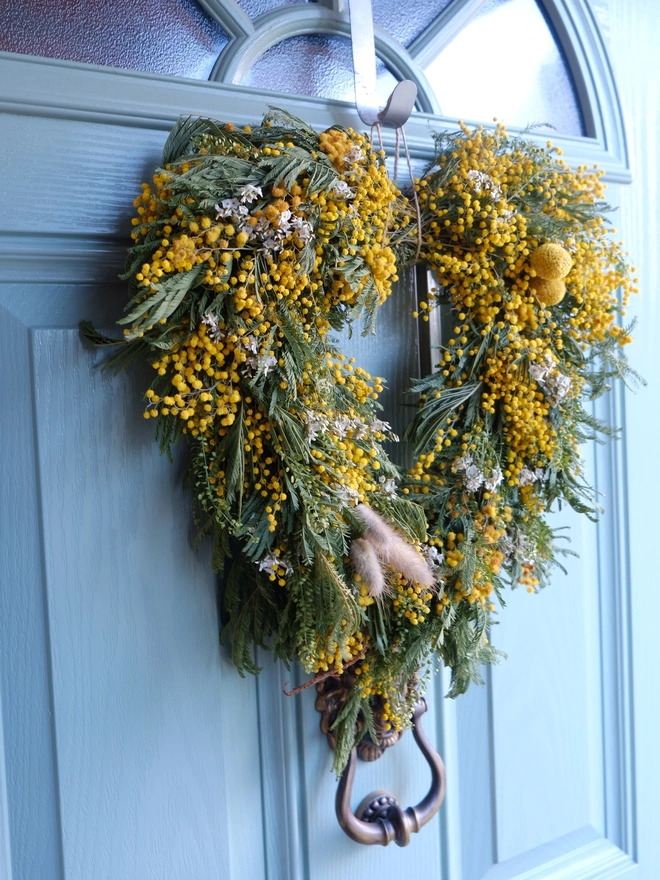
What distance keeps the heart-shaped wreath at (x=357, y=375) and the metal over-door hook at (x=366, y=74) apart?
7 centimetres

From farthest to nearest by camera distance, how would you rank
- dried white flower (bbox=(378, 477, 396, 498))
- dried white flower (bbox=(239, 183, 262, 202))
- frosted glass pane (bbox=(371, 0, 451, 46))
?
frosted glass pane (bbox=(371, 0, 451, 46)) < dried white flower (bbox=(378, 477, 396, 498)) < dried white flower (bbox=(239, 183, 262, 202))

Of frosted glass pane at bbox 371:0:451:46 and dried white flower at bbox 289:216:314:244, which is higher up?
frosted glass pane at bbox 371:0:451:46

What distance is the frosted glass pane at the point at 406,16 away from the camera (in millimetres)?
832

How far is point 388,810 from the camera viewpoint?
0.82 m

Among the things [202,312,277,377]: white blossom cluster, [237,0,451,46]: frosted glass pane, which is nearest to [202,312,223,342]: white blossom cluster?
[202,312,277,377]: white blossom cluster

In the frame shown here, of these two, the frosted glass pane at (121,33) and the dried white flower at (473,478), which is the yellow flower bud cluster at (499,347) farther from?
the frosted glass pane at (121,33)

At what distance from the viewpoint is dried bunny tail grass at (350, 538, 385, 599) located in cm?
64

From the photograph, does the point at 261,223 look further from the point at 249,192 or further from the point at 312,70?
the point at 312,70

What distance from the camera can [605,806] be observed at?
41.3 inches

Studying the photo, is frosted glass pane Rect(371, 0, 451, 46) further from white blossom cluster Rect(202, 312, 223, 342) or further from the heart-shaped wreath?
white blossom cluster Rect(202, 312, 223, 342)

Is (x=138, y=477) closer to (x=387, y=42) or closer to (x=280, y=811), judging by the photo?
(x=280, y=811)

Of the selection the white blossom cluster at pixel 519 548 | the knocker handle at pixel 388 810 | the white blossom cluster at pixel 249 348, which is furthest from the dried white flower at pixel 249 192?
the knocker handle at pixel 388 810

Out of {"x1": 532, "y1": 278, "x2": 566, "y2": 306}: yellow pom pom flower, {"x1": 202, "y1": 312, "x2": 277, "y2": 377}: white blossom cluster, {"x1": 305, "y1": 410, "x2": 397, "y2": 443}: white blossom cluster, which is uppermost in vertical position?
{"x1": 532, "y1": 278, "x2": 566, "y2": 306}: yellow pom pom flower

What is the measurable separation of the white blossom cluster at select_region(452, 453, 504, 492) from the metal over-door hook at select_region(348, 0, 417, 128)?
354mm
